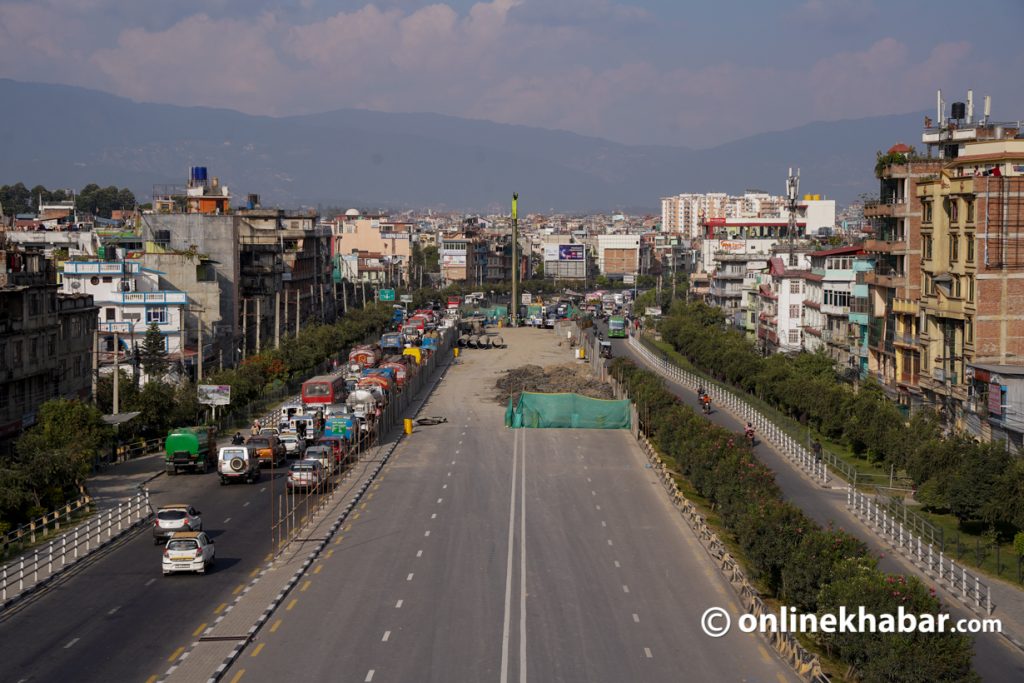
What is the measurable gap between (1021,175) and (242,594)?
36.8 metres

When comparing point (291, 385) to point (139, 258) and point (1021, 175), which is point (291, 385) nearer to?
point (139, 258)

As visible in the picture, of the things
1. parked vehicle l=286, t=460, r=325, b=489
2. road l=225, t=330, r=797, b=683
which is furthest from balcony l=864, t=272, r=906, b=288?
parked vehicle l=286, t=460, r=325, b=489

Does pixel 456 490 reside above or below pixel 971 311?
below

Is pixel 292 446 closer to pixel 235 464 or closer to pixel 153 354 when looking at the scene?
pixel 235 464

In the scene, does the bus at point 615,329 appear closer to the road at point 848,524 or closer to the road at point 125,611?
the road at point 848,524

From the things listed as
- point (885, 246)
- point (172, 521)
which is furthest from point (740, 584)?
point (885, 246)

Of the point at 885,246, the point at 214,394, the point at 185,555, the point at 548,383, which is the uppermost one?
the point at 885,246

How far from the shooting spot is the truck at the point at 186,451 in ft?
173

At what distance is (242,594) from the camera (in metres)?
33.0

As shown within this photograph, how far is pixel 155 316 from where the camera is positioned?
89.5 meters

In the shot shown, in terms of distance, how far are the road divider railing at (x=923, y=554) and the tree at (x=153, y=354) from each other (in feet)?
154

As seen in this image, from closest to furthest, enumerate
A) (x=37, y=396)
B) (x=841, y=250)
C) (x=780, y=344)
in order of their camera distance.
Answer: (x=37, y=396) < (x=841, y=250) < (x=780, y=344)

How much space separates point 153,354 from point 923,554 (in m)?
55.5

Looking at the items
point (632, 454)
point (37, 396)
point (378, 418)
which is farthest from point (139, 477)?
point (632, 454)
